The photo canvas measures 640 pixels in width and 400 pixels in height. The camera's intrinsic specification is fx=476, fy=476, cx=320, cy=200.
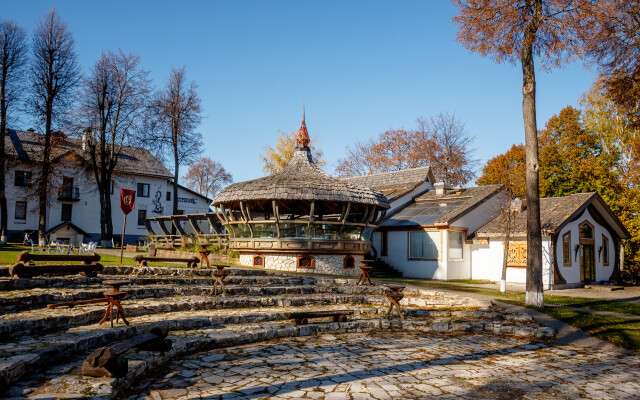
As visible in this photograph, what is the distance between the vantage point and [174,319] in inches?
376

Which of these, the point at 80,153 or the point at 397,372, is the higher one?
the point at 80,153

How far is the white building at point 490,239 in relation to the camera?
74.8 feet

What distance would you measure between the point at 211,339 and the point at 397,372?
331cm

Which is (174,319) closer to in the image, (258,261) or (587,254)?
(258,261)

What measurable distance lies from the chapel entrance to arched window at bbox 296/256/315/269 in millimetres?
13549

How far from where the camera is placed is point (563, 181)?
123 ft

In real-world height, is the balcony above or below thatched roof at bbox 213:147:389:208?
above

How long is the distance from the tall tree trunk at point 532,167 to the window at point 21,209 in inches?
1642

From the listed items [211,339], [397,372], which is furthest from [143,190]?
[397,372]

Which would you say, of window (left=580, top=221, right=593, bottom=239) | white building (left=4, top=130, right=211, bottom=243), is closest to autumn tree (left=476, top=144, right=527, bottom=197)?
window (left=580, top=221, right=593, bottom=239)

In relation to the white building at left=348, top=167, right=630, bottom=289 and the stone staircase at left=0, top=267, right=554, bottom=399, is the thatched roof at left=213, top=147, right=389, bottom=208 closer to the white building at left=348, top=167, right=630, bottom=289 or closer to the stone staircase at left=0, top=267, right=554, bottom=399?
the white building at left=348, top=167, right=630, bottom=289

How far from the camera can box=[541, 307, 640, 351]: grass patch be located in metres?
9.63

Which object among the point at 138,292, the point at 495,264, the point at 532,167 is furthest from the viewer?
the point at 495,264

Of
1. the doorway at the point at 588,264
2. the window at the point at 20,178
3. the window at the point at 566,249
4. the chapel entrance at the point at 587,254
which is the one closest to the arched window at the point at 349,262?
the window at the point at 566,249
